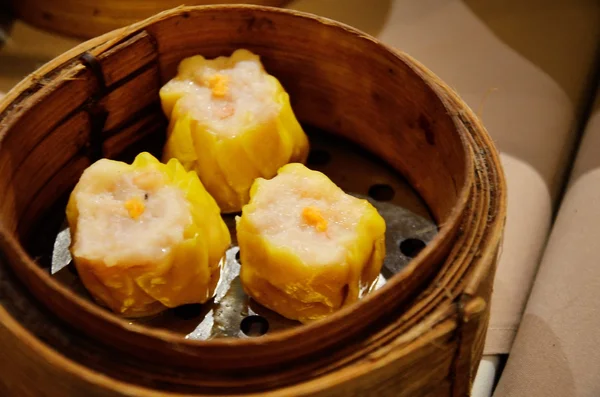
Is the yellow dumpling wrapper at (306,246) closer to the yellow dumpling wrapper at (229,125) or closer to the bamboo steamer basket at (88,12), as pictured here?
the yellow dumpling wrapper at (229,125)

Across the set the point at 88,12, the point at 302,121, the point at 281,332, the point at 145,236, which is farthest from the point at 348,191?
the point at 88,12

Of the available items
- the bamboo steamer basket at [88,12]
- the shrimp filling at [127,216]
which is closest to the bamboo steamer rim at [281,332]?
the shrimp filling at [127,216]

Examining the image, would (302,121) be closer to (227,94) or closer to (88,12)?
(227,94)

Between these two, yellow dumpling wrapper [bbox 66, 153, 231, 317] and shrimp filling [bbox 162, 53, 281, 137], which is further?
shrimp filling [bbox 162, 53, 281, 137]

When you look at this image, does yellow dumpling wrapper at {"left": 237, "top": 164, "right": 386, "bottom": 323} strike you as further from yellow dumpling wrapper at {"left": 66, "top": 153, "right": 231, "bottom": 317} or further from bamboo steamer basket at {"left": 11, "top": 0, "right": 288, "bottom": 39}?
bamboo steamer basket at {"left": 11, "top": 0, "right": 288, "bottom": 39}

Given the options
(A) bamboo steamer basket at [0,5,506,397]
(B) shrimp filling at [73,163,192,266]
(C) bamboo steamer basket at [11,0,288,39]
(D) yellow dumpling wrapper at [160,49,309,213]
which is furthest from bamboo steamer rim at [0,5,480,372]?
(C) bamboo steamer basket at [11,0,288,39]
